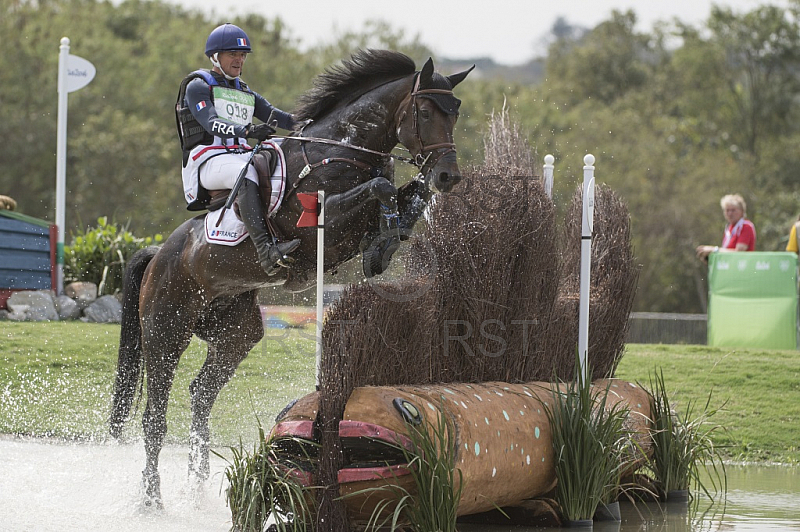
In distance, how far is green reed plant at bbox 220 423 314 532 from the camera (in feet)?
14.6

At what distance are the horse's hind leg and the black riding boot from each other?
3.15 feet

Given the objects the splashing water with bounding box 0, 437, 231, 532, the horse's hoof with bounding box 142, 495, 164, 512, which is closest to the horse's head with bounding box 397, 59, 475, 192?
the splashing water with bounding box 0, 437, 231, 532

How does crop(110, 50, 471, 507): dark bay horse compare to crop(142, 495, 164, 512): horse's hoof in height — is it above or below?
above

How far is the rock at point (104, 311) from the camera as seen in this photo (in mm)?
11703

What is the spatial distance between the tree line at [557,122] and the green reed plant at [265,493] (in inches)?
869

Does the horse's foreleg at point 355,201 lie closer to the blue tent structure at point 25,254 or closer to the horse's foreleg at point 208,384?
the horse's foreleg at point 208,384

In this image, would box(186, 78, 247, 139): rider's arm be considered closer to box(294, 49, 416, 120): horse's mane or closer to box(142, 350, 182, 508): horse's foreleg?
box(294, 49, 416, 120): horse's mane

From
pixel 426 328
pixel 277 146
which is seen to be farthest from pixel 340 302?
pixel 277 146

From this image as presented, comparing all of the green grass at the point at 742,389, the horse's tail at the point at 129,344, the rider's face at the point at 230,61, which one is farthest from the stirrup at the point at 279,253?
the green grass at the point at 742,389

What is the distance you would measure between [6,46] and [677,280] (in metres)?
21.2

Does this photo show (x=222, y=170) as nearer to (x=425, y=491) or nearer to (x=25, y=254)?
(x=425, y=491)

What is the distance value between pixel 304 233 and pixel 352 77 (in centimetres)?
96

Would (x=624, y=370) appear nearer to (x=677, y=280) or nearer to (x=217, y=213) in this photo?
(x=217, y=213)

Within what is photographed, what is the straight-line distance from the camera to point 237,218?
591cm
